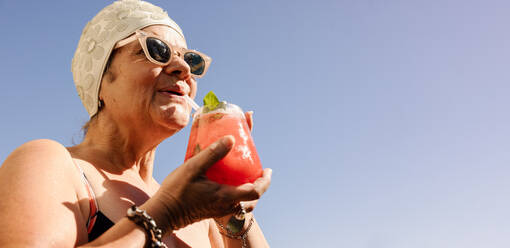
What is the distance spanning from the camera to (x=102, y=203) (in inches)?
99.2

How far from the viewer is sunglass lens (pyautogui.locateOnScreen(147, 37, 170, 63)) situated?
3.16 meters

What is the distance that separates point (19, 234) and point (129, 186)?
1109 mm

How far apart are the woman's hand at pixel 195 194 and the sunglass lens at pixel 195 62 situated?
1.56m

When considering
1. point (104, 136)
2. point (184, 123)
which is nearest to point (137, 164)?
point (104, 136)

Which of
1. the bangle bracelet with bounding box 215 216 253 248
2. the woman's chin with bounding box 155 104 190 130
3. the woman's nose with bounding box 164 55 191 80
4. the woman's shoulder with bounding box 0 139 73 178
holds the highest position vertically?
the woman's nose with bounding box 164 55 191 80

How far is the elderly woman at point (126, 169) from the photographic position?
2.06 metres

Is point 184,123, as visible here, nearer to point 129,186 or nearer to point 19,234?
point 129,186

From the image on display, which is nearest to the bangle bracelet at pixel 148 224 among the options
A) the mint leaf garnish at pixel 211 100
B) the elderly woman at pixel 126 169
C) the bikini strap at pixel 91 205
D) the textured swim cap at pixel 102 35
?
the elderly woman at pixel 126 169

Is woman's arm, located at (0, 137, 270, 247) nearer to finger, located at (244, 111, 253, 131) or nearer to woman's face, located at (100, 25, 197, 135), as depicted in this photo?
finger, located at (244, 111, 253, 131)

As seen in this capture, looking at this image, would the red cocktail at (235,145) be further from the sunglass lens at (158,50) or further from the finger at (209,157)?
the sunglass lens at (158,50)

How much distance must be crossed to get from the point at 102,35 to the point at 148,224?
1.94 m

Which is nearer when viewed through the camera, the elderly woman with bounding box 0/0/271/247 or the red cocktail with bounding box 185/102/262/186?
the elderly woman with bounding box 0/0/271/247

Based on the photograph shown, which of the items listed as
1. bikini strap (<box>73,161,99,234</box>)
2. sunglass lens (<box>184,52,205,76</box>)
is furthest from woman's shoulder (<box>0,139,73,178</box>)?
sunglass lens (<box>184,52,205,76</box>)

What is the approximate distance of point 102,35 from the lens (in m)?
3.38
